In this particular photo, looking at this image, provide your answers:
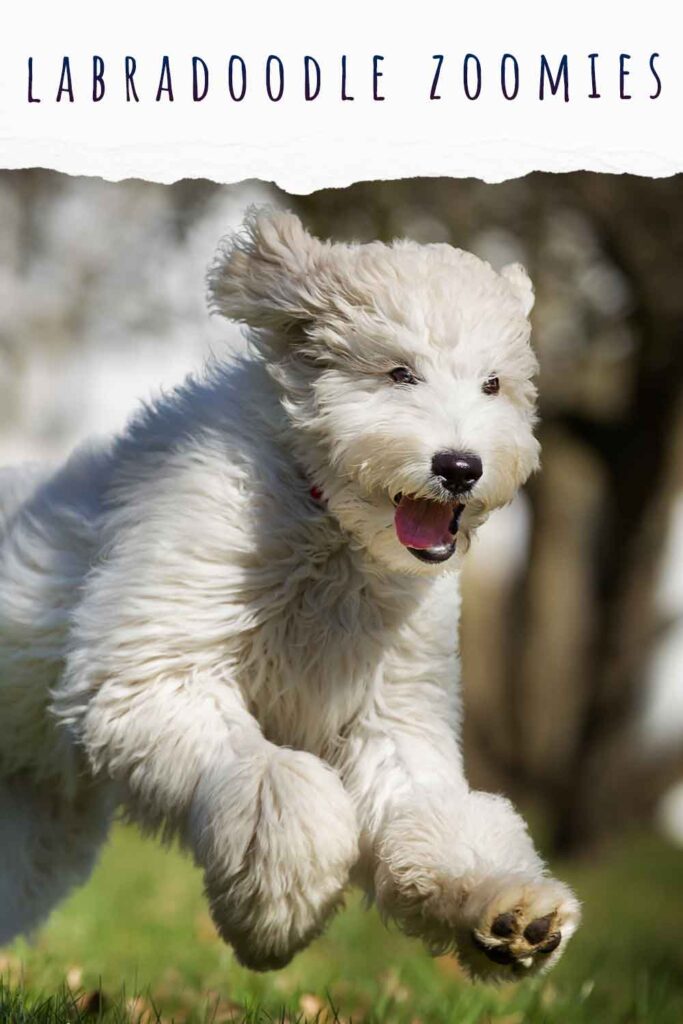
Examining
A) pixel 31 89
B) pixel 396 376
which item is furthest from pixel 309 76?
pixel 396 376

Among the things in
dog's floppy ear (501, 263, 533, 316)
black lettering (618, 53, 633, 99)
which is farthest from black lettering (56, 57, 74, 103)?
dog's floppy ear (501, 263, 533, 316)

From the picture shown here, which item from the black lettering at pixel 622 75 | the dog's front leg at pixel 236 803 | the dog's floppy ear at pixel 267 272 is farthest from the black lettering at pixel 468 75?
the dog's front leg at pixel 236 803

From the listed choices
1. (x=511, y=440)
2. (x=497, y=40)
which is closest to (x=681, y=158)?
(x=497, y=40)

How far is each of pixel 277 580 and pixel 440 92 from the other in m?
3.27

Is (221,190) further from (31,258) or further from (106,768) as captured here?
(106,768)

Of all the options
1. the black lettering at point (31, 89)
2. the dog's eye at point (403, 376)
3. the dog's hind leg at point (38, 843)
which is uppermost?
the black lettering at point (31, 89)

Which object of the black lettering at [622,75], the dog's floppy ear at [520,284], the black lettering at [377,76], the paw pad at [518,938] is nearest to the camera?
the paw pad at [518,938]

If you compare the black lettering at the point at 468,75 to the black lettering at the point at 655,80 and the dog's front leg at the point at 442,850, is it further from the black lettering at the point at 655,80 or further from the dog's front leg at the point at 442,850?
the dog's front leg at the point at 442,850

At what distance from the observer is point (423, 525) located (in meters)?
3.79

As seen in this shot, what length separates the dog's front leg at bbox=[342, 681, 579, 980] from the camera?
3482mm

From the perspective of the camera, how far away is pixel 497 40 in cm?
630

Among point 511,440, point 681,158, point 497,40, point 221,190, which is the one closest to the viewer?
point 511,440

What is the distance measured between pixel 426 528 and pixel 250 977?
1.97 metres

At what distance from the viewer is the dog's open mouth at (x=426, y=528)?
3.77 meters
